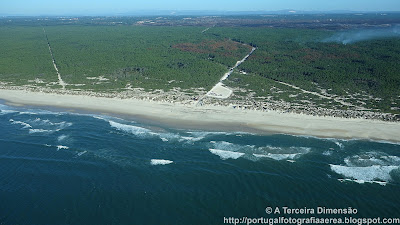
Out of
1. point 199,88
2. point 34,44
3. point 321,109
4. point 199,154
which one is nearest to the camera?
point 199,154

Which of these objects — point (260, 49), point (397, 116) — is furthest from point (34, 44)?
point (397, 116)

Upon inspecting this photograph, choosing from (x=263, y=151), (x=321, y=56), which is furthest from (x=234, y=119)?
(x=321, y=56)

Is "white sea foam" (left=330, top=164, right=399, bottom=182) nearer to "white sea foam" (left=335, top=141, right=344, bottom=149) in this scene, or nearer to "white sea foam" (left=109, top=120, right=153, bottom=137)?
"white sea foam" (left=335, top=141, right=344, bottom=149)

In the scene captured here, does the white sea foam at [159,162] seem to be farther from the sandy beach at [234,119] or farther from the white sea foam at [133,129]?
the sandy beach at [234,119]

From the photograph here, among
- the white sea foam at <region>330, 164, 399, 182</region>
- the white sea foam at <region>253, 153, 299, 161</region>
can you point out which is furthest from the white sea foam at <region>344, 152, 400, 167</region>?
the white sea foam at <region>253, 153, 299, 161</region>

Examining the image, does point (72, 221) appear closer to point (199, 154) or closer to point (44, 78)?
point (199, 154)
